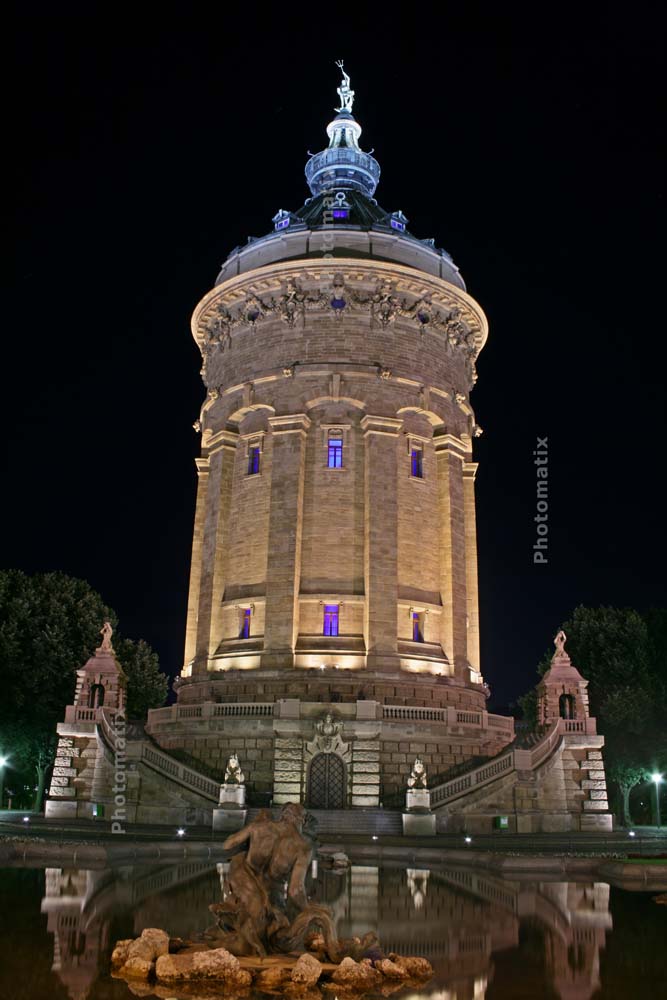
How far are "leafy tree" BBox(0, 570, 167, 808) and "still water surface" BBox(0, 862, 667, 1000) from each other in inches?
1081

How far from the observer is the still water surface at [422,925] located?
34.9 feet

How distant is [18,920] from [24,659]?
3494 cm

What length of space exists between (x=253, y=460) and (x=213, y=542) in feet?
15.6

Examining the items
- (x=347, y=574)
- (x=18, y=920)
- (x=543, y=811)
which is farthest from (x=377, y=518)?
(x=18, y=920)

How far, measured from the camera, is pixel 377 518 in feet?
146

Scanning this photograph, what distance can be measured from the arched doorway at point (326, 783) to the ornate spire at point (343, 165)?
37528 mm

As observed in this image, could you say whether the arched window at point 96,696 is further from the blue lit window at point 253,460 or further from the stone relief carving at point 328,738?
the blue lit window at point 253,460

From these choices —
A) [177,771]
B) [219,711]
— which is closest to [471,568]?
[219,711]

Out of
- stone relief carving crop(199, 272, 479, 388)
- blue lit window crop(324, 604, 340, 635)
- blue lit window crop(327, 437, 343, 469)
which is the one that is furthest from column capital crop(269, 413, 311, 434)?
blue lit window crop(324, 604, 340, 635)

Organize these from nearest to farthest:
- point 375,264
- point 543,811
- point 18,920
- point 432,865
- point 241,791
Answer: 1. point 18,920
2. point 432,865
3. point 241,791
4. point 543,811
5. point 375,264

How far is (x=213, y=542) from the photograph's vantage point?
4716cm

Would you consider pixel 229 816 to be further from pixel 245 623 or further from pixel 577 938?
pixel 577 938

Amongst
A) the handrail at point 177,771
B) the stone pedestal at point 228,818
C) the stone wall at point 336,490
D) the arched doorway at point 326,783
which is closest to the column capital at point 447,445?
the stone wall at point 336,490

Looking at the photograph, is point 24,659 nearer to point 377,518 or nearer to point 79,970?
point 377,518
